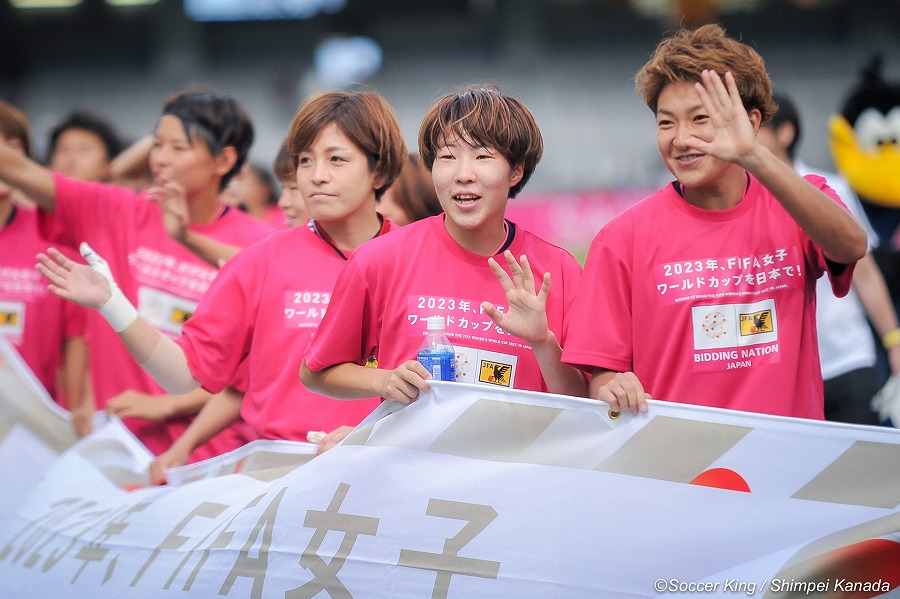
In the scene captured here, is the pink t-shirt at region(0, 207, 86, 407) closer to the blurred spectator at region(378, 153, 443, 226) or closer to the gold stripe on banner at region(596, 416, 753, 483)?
the blurred spectator at region(378, 153, 443, 226)

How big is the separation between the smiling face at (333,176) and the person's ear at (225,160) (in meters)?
1.16

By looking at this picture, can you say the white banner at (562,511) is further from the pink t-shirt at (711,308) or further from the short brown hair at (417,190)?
the short brown hair at (417,190)

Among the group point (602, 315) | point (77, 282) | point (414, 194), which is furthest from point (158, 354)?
point (602, 315)

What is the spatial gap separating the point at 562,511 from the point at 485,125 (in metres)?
1.11

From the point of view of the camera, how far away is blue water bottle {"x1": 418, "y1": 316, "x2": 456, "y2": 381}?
9.46 feet

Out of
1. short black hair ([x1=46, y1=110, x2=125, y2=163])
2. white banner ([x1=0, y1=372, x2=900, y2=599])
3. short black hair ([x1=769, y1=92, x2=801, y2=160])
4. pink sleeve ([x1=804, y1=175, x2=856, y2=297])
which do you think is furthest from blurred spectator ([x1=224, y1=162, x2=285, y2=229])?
pink sleeve ([x1=804, y1=175, x2=856, y2=297])

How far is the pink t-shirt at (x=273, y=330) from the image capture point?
3.54 meters

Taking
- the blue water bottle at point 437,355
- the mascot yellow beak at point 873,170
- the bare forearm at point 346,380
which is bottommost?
the bare forearm at point 346,380

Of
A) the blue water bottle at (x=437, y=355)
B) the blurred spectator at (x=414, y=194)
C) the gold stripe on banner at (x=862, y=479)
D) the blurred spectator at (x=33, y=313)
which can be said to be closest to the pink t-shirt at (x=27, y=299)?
the blurred spectator at (x=33, y=313)

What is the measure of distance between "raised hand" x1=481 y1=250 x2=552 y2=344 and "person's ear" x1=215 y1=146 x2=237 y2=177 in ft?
7.28

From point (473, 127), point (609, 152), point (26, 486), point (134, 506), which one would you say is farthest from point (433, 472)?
point (609, 152)

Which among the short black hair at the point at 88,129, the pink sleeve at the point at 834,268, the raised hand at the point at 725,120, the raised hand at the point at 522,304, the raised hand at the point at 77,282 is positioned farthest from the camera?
the short black hair at the point at 88,129

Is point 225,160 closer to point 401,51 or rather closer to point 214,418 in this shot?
point 214,418

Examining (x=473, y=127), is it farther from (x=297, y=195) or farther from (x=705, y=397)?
(x=297, y=195)
